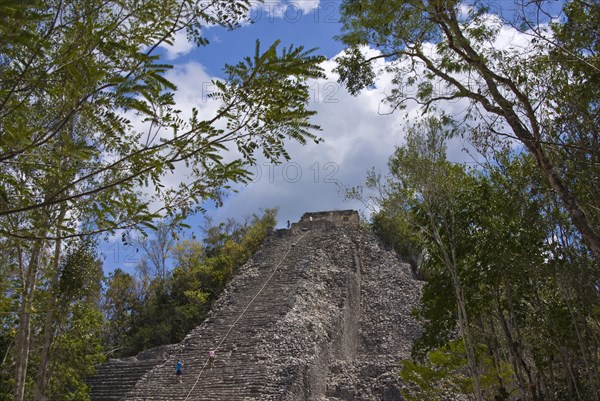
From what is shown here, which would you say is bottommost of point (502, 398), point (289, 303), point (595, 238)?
point (502, 398)

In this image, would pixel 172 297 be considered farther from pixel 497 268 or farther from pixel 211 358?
pixel 497 268

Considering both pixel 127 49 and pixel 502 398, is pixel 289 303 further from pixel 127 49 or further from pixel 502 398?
pixel 127 49

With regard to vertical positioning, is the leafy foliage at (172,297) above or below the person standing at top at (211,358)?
above

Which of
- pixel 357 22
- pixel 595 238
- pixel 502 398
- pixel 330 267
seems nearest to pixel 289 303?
pixel 330 267

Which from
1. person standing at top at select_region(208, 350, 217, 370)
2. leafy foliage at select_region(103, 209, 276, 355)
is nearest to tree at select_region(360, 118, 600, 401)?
person standing at top at select_region(208, 350, 217, 370)

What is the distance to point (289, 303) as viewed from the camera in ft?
55.1

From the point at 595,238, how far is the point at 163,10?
3.51 m

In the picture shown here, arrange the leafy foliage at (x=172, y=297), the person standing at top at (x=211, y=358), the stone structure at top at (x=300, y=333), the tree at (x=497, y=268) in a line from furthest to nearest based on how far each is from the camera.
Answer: the leafy foliage at (x=172, y=297) → the person standing at top at (x=211, y=358) → the stone structure at top at (x=300, y=333) → the tree at (x=497, y=268)

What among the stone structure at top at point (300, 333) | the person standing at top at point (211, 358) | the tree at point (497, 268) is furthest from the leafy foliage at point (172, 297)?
the tree at point (497, 268)

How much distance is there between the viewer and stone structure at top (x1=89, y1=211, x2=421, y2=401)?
1316 centimetres

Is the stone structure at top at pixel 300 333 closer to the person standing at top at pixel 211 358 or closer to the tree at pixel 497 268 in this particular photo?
the person standing at top at pixel 211 358

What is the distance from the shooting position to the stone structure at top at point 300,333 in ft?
43.2

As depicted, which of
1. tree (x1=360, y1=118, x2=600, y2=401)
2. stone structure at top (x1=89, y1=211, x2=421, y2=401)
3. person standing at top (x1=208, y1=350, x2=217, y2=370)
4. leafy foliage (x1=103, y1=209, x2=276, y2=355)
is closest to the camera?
tree (x1=360, y1=118, x2=600, y2=401)

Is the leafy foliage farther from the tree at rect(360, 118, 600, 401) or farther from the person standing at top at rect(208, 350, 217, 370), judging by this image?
the tree at rect(360, 118, 600, 401)
